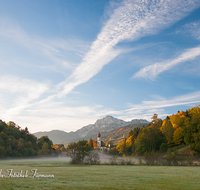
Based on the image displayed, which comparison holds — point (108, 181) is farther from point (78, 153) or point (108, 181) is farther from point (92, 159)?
point (78, 153)

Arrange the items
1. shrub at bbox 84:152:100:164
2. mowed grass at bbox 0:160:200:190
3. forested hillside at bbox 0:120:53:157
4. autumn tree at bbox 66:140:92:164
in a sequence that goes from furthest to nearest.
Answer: forested hillside at bbox 0:120:53:157 < autumn tree at bbox 66:140:92:164 < shrub at bbox 84:152:100:164 < mowed grass at bbox 0:160:200:190

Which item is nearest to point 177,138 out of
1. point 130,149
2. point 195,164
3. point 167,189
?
A: point 130,149

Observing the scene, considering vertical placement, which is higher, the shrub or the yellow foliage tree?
the yellow foliage tree

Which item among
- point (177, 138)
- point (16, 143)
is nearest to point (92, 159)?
point (177, 138)

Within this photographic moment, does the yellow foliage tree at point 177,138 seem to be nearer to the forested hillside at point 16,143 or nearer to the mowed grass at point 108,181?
the mowed grass at point 108,181

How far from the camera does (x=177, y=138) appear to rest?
2768 inches

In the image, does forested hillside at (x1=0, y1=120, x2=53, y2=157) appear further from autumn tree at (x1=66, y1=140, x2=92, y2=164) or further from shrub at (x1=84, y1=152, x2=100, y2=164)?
shrub at (x1=84, y1=152, x2=100, y2=164)

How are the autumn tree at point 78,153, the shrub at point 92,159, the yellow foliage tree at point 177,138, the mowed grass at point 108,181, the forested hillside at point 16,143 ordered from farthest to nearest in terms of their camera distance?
the forested hillside at point 16,143 → the yellow foliage tree at point 177,138 → the autumn tree at point 78,153 → the shrub at point 92,159 → the mowed grass at point 108,181

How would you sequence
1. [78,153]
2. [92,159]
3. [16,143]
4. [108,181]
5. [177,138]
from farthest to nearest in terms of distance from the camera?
[16,143] → [177,138] → [78,153] → [92,159] → [108,181]

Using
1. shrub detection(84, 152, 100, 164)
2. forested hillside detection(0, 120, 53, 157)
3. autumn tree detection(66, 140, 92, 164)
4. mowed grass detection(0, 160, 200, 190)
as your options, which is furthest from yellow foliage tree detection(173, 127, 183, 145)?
forested hillside detection(0, 120, 53, 157)

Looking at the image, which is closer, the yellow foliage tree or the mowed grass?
the mowed grass

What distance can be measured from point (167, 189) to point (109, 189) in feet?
11.0

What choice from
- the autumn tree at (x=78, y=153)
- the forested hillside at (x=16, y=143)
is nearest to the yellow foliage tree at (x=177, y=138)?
the autumn tree at (x=78, y=153)

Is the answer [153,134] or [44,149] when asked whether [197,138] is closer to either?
[153,134]
